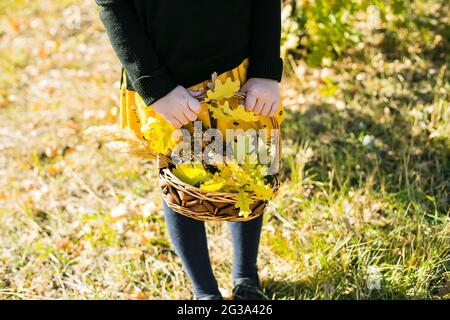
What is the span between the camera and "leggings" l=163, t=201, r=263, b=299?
158 centimetres

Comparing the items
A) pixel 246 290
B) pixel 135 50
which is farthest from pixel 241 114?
pixel 246 290

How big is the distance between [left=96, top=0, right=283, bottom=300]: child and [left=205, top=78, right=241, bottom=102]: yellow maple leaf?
54 mm

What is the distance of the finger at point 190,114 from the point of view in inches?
51.7

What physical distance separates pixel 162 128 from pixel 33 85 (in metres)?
2.25

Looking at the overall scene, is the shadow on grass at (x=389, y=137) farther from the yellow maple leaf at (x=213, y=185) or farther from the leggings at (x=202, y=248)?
the yellow maple leaf at (x=213, y=185)

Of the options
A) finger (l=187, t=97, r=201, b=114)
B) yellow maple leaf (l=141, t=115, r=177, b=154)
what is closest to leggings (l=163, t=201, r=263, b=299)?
yellow maple leaf (l=141, t=115, r=177, b=154)

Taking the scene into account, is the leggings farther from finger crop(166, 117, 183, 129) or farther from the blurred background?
finger crop(166, 117, 183, 129)

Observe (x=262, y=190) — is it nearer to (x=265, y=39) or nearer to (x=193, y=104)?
(x=193, y=104)

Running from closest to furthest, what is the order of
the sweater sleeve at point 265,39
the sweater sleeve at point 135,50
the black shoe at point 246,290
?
the sweater sleeve at point 135,50 < the sweater sleeve at point 265,39 < the black shoe at point 246,290

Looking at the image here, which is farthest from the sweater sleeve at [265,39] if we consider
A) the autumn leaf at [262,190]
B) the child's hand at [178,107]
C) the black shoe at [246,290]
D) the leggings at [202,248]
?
the black shoe at [246,290]

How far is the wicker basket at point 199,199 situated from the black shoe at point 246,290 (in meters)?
0.52

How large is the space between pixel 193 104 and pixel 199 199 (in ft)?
0.86
